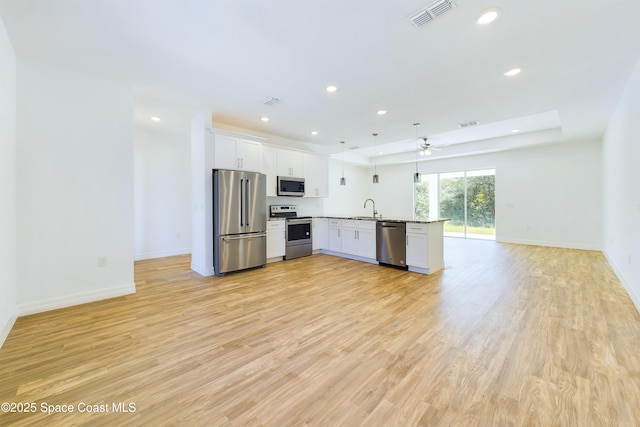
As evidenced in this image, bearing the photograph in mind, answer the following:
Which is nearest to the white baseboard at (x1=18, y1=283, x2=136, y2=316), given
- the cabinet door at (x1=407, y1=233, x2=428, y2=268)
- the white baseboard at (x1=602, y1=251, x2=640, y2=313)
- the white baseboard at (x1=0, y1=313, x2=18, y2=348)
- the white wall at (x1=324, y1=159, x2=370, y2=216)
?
the white baseboard at (x1=0, y1=313, x2=18, y2=348)

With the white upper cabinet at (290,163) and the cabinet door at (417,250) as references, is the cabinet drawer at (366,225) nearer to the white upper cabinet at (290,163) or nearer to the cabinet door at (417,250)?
the cabinet door at (417,250)

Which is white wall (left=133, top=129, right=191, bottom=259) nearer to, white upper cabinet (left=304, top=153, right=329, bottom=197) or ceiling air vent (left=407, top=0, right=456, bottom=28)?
white upper cabinet (left=304, top=153, right=329, bottom=197)

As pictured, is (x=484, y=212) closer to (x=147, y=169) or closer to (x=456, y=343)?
(x=456, y=343)

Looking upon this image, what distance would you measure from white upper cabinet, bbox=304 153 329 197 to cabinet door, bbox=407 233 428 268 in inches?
111

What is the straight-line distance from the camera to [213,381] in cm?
181

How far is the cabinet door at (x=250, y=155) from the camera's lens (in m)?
4.86

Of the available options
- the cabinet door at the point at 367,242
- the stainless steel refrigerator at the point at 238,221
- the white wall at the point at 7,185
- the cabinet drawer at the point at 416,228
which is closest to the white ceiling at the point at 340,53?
the white wall at the point at 7,185

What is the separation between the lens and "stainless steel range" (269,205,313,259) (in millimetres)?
5766

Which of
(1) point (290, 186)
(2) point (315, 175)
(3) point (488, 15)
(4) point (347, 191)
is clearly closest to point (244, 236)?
(1) point (290, 186)

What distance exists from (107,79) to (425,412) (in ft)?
16.0

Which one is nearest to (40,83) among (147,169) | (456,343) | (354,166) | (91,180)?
(91,180)

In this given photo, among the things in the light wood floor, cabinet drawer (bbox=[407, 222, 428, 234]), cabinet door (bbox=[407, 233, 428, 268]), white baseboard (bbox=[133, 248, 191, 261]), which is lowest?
the light wood floor

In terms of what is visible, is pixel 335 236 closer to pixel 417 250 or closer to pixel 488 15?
pixel 417 250

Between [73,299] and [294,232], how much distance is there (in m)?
3.71
